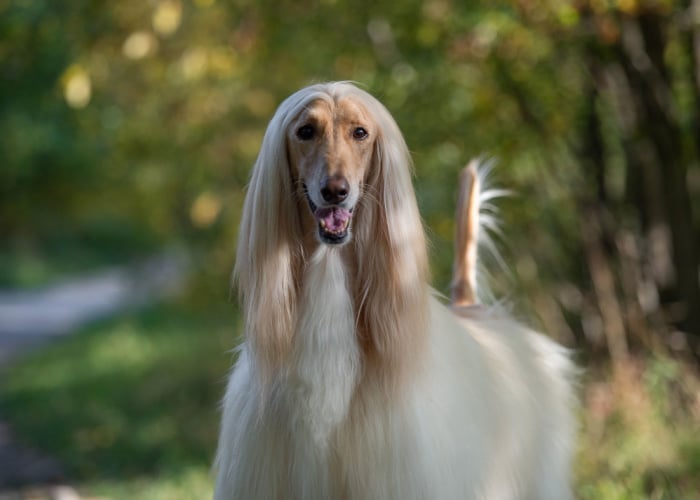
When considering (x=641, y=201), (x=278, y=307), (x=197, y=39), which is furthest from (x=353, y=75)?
(x=278, y=307)

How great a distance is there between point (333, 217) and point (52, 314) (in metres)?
14.2

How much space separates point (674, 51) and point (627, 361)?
1866 mm

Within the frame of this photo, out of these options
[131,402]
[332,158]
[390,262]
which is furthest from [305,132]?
[131,402]

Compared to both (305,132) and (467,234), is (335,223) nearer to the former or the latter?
(305,132)

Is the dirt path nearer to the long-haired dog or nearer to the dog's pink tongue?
the long-haired dog

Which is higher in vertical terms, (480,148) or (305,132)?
(480,148)

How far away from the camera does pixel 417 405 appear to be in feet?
10.2

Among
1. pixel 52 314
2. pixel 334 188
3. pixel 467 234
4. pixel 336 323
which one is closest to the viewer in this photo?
pixel 334 188

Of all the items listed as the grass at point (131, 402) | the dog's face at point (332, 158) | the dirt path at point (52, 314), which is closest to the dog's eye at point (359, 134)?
the dog's face at point (332, 158)

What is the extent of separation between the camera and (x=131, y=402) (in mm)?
8734

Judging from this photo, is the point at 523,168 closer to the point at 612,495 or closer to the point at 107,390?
the point at 612,495

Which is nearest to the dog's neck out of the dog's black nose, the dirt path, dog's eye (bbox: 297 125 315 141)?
the dog's black nose

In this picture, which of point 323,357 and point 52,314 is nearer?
point 323,357

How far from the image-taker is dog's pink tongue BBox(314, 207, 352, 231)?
2.98 meters
